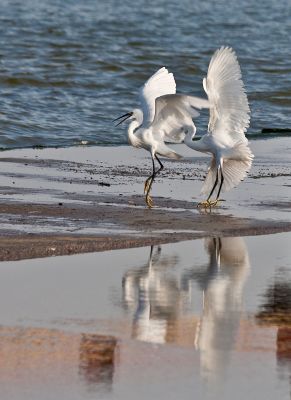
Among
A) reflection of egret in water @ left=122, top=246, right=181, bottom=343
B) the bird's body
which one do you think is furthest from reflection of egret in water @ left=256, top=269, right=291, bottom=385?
the bird's body

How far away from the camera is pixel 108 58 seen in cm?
3244

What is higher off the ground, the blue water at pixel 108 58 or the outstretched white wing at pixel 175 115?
the blue water at pixel 108 58

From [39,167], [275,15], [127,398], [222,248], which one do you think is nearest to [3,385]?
[127,398]

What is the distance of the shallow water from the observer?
7.53 m

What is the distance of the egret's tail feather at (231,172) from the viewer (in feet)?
50.7

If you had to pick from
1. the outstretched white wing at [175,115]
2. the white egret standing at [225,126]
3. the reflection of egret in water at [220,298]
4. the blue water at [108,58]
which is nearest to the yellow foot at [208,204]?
the white egret standing at [225,126]

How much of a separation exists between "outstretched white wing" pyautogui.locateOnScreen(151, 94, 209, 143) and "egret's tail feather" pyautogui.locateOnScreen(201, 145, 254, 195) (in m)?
0.58

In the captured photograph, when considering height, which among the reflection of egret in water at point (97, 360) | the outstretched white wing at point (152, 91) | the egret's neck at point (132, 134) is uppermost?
the outstretched white wing at point (152, 91)

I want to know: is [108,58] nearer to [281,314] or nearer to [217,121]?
[217,121]

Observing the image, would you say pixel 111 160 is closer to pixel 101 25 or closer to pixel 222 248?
pixel 222 248

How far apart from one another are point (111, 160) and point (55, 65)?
1228cm

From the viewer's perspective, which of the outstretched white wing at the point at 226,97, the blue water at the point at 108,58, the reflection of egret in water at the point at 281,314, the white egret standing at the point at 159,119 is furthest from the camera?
the blue water at the point at 108,58

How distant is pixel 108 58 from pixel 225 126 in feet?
55.9

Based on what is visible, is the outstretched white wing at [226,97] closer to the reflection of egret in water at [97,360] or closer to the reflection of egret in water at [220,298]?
the reflection of egret in water at [220,298]
